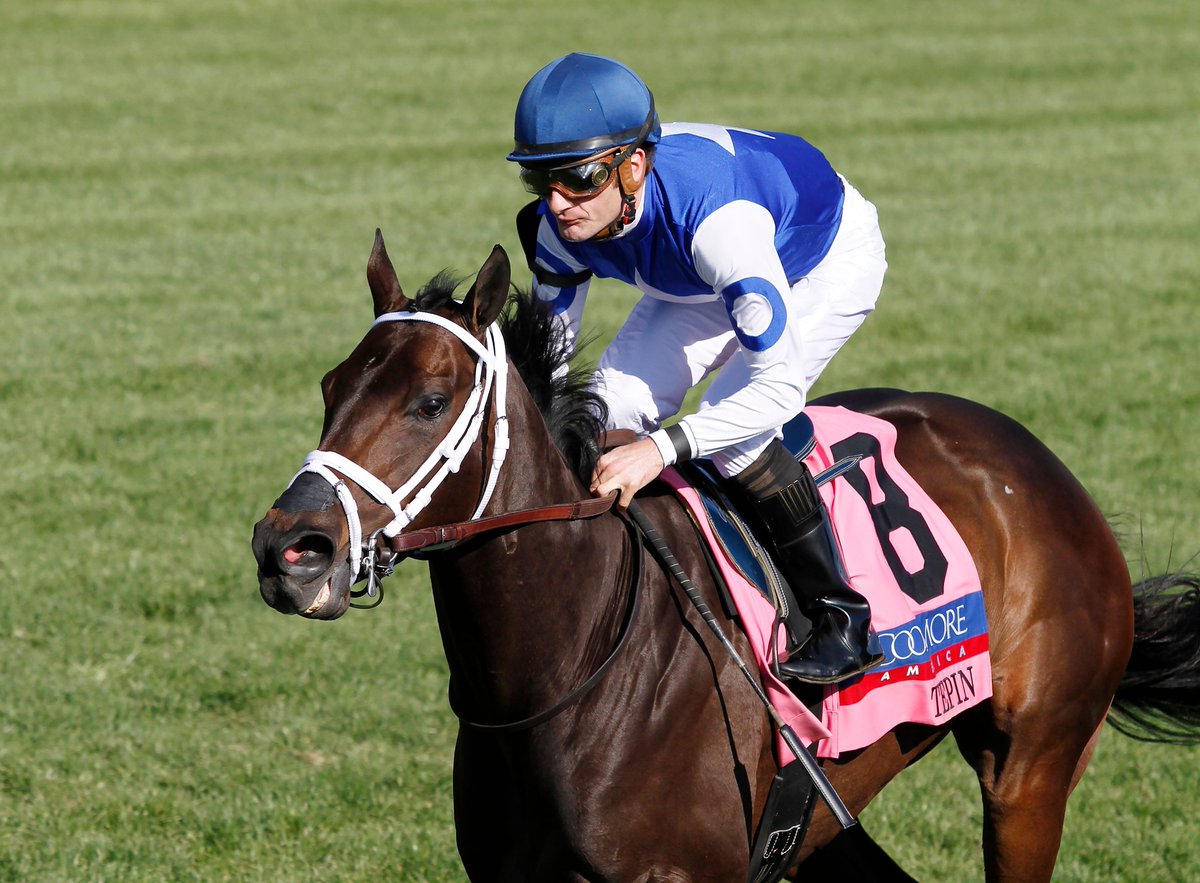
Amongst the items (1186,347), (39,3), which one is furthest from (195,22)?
(1186,347)

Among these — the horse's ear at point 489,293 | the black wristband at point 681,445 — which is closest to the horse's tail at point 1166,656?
the black wristband at point 681,445

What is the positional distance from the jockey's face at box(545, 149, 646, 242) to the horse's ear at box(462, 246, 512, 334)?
329 millimetres

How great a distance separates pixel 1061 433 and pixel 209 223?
26.5 ft

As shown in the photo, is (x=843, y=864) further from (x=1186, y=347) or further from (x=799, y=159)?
(x=1186, y=347)

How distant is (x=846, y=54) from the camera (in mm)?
21859

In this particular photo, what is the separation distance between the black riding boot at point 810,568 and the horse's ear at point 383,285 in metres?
0.96

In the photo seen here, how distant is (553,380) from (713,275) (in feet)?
1.44

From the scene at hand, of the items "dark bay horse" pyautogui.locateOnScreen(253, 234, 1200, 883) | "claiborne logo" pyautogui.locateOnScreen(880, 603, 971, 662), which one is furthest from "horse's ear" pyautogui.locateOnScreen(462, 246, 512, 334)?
"claiborne logo" pyautogui.locateOnScreen(880, 603, 971, 662)

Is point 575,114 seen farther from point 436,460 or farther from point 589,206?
point 436,460

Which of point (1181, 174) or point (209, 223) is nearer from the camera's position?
point (209, 223)

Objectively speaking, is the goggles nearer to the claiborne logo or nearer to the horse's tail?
the claiborne logo

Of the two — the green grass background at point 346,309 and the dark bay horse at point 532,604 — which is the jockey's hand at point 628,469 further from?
the green grass background at point 346,309

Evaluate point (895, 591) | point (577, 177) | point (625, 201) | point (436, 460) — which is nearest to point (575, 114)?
point (577, 177)

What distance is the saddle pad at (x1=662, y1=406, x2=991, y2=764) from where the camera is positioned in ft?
13.2
